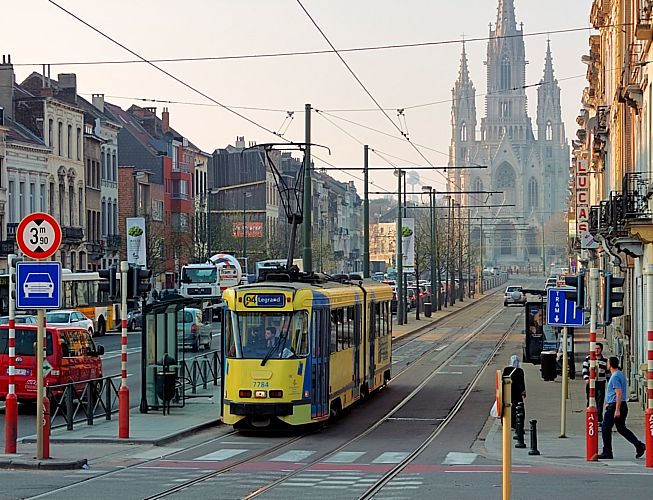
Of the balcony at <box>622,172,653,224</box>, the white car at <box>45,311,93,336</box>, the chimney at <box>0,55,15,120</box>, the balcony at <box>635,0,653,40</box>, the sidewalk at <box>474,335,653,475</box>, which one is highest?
the chimney at <box>0,55,15,120</box>

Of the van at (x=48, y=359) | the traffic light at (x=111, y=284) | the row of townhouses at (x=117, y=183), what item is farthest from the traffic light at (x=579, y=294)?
the row of townhouses at (x=117, y=183)

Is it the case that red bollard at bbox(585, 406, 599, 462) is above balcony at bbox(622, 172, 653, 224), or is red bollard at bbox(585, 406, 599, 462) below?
below

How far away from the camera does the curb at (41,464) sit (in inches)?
779

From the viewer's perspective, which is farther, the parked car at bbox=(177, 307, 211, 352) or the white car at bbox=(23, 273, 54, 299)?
the parked car at bbox=(177, 307, 211, 352)

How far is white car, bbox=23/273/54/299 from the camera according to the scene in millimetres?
20703

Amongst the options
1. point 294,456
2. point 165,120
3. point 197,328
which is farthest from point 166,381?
point 165,120

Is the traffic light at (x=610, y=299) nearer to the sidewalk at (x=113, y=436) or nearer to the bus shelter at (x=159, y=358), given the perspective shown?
the sidewalk at (x=113, y=436)

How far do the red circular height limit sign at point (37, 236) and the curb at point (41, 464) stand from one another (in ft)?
9.81

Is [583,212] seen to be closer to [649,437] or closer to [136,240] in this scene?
[136,240]

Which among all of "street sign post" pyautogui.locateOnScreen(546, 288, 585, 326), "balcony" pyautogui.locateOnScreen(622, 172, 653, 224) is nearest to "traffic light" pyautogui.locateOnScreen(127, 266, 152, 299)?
"street sign post" pyautogui.locateOnScreen(546, 288, 585, 326)

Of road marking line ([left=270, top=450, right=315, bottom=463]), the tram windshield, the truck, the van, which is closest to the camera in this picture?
road marking line ([left=270, top=450, right=315, bottom=463])

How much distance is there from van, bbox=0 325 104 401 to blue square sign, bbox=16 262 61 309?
24.0 ft

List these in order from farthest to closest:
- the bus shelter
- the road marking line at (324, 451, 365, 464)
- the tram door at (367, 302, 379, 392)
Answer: the tram door at (367, 302, 379, 392), the bus shelter, the road marking line at (324, 451, 365, 464)

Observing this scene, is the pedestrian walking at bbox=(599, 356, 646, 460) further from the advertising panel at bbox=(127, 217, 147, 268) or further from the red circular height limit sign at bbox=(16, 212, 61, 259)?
the advertising panel at bbox=(127, 217, 147, 268)
